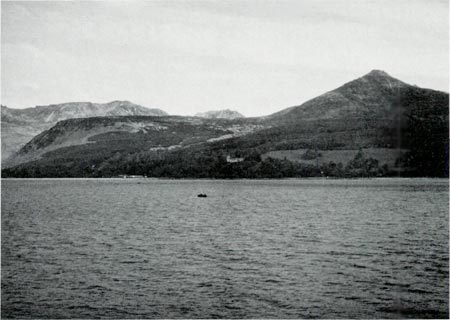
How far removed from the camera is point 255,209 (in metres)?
104

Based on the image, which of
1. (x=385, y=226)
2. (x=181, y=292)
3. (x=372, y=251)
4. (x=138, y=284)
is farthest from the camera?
(x=385, y=226)

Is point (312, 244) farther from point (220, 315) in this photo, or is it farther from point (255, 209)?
point (255, 209)

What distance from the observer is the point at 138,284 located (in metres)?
38.0

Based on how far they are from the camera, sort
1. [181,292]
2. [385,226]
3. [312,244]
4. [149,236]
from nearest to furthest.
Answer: [181,292], [312,244], [149,236], [385,226]

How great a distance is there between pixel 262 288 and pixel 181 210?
67339mm

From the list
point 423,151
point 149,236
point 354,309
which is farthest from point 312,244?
point 423,151

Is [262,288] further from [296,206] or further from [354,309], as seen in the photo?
[296,206]

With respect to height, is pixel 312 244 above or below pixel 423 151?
below

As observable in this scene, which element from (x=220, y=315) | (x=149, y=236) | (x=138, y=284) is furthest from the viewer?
(x=149, y=236)

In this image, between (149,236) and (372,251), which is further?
(149,236)

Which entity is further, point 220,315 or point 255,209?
point 255,209

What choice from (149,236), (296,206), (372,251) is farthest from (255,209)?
(372,251)

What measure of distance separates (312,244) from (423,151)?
12919 centimetres

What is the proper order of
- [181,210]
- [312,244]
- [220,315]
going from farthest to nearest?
[181,210] < [312,244] < [220,315]
